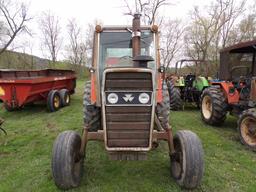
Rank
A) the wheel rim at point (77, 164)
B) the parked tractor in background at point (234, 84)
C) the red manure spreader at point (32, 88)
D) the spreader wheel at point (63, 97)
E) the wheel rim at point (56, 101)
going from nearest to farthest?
the wheel rim at point (77, 164) < the parked tractor in background at point (234, 84) < the red manure spreader at point (32, 88) < the wheel rim at point (56, 101) < the spreader wheel at point (63, 97)

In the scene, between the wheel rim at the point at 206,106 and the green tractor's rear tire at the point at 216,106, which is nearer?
the green tractor's rear tire at the point at 216,106

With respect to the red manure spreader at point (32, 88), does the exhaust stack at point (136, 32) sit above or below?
above

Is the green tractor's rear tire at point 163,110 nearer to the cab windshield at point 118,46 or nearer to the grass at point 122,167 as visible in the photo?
the grass at point 122,167

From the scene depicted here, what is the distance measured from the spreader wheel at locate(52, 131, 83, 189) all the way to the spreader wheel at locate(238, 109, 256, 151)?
3262 millimetres

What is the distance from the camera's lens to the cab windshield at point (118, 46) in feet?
13.6

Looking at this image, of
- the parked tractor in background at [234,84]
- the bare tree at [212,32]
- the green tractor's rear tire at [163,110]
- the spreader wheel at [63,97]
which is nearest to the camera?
the green tractor's rear tire at [163,110]

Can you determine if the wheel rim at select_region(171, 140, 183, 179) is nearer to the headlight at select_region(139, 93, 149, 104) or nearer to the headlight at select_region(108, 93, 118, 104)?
the headlight at select_region(139, 93, 149, 104)

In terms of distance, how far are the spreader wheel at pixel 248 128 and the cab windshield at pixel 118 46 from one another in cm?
221

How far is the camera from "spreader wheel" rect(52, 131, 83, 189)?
3.07m

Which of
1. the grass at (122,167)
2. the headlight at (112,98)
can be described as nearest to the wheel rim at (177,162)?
the grass at (122,167)

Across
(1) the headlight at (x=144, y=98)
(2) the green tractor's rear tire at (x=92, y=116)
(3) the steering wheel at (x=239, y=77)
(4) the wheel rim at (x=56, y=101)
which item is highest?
(3) the steering wheel at (x=239, y=77)

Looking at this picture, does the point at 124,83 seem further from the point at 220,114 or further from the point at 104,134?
the point at 220,114

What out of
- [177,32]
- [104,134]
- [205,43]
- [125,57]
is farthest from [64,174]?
[177,32]

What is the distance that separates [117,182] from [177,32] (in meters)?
28.5
